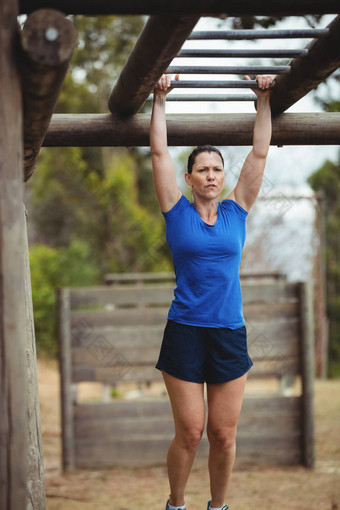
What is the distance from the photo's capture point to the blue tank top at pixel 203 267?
102 inches

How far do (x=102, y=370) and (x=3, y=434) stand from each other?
11.4 feet

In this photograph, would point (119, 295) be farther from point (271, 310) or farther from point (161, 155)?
point (161, 155)

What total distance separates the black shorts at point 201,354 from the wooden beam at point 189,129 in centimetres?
91

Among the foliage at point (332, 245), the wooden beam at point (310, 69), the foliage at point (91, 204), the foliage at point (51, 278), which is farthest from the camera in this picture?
the foliage at point (332, 245)

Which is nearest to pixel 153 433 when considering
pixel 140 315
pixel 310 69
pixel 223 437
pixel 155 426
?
pixel 155 426

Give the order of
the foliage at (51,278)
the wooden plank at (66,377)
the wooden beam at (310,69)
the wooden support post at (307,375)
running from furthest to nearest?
the foliage at (51,278) → the wooden support post at (307,375) → the wooden plank at (66,377) → the wooden beam at (310,69)

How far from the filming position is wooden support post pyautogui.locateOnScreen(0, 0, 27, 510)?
1787mm

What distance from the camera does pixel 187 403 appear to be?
2.58 metres

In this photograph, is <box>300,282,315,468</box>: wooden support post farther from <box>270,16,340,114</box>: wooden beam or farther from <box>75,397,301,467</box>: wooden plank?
<box>270,16,340,114</box>: wooden beam

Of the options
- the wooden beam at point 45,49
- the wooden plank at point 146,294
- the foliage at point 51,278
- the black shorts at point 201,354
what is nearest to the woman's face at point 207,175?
the black shorts at point 201,354

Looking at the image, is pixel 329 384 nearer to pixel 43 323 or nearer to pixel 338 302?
pixel 338 302

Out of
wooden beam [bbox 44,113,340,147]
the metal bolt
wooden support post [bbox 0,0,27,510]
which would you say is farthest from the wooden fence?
the metal bolt

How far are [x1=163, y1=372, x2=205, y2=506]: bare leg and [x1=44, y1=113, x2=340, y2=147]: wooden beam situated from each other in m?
1.09

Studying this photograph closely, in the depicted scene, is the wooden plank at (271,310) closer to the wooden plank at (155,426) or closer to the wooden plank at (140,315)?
the wooden plank at (140,315)
